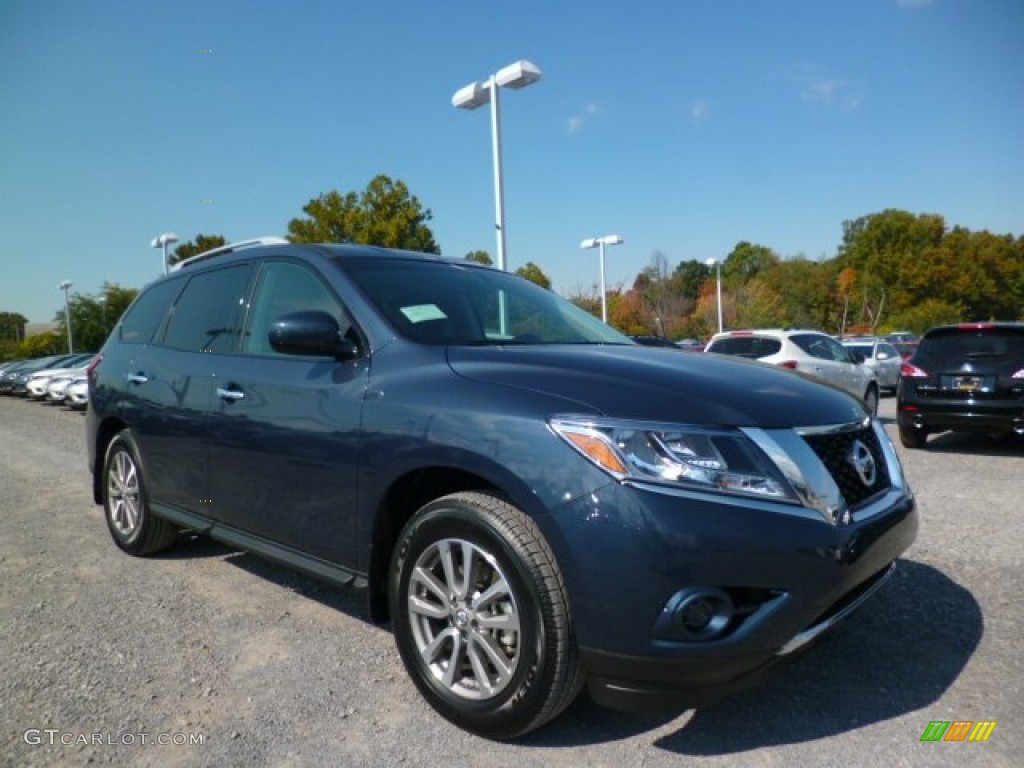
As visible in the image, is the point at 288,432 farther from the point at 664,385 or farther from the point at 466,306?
the point at 664,385

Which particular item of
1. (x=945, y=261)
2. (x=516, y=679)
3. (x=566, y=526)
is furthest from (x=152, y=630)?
(x=945, y=261)

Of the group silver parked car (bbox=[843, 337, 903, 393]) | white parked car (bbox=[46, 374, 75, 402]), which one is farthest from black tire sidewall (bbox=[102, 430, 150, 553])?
silver parked car (bbox=[843, 337, 903, 393])

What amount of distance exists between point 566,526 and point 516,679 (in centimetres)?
54

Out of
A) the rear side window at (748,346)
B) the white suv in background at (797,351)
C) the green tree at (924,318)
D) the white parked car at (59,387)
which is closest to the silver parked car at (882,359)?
the white suv in background at (797,351)

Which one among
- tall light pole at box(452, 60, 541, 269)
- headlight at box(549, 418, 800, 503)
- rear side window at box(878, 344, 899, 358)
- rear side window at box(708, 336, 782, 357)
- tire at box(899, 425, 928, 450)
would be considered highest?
tall light pole at box(452, 60, 541, 269)

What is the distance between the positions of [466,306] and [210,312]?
1553mm

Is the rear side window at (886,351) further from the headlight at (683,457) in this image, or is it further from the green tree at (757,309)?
the green tree at (757,309)

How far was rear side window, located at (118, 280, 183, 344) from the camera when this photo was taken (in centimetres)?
444

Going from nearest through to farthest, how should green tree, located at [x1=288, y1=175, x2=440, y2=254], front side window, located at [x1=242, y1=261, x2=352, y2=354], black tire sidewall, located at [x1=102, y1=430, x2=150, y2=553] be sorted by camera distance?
front side window, located at [x1=242, y1=261, x2=352, y2=354], black tire sidewall, located at [x1=102, y1=430, x2=150, y2=553], green tree, located at [x1=288, y1=175, x2=440, y2=254]

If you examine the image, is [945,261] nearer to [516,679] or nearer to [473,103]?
[473,103]

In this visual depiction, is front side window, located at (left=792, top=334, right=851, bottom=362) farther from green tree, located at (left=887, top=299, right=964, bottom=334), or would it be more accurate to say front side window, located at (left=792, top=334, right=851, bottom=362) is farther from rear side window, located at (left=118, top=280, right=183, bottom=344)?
green tree, located at (left=887, top=299, right=964, bottom=334)

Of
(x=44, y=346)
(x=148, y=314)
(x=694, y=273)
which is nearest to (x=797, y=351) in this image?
(x=148, y=314)

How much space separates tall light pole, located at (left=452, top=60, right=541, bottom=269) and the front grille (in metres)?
10.2

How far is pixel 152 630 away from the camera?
11.1ft
